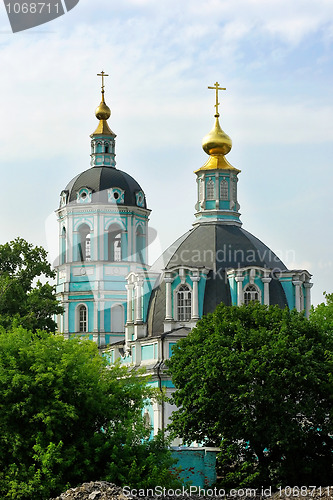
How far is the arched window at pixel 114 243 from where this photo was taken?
6731cm

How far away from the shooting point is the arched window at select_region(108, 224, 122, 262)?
67312 mm

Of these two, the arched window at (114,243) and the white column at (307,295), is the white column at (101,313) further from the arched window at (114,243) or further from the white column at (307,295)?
the white column at (307,295)

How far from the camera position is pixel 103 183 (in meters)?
67.1

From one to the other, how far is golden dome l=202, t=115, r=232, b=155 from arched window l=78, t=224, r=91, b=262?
36.3ft

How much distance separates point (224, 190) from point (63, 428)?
27224 mm

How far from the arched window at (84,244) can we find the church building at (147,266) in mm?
58

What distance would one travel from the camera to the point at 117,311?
66.4 metres

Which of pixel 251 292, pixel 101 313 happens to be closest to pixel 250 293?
pixel 251 292

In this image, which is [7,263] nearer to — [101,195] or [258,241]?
[258,241]

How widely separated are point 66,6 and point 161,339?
2820 cm

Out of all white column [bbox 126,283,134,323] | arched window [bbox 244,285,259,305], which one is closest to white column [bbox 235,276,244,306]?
arched window [bbox 244,285,259,305]

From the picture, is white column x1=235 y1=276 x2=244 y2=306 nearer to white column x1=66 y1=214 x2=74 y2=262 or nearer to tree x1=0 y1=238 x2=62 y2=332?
tree x1=0 y1=238 x2=62 y2=332

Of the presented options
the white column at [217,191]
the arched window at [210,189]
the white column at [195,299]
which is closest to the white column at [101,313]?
the arched window at [210,189]

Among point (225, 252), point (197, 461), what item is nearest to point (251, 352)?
point (197, 461)
